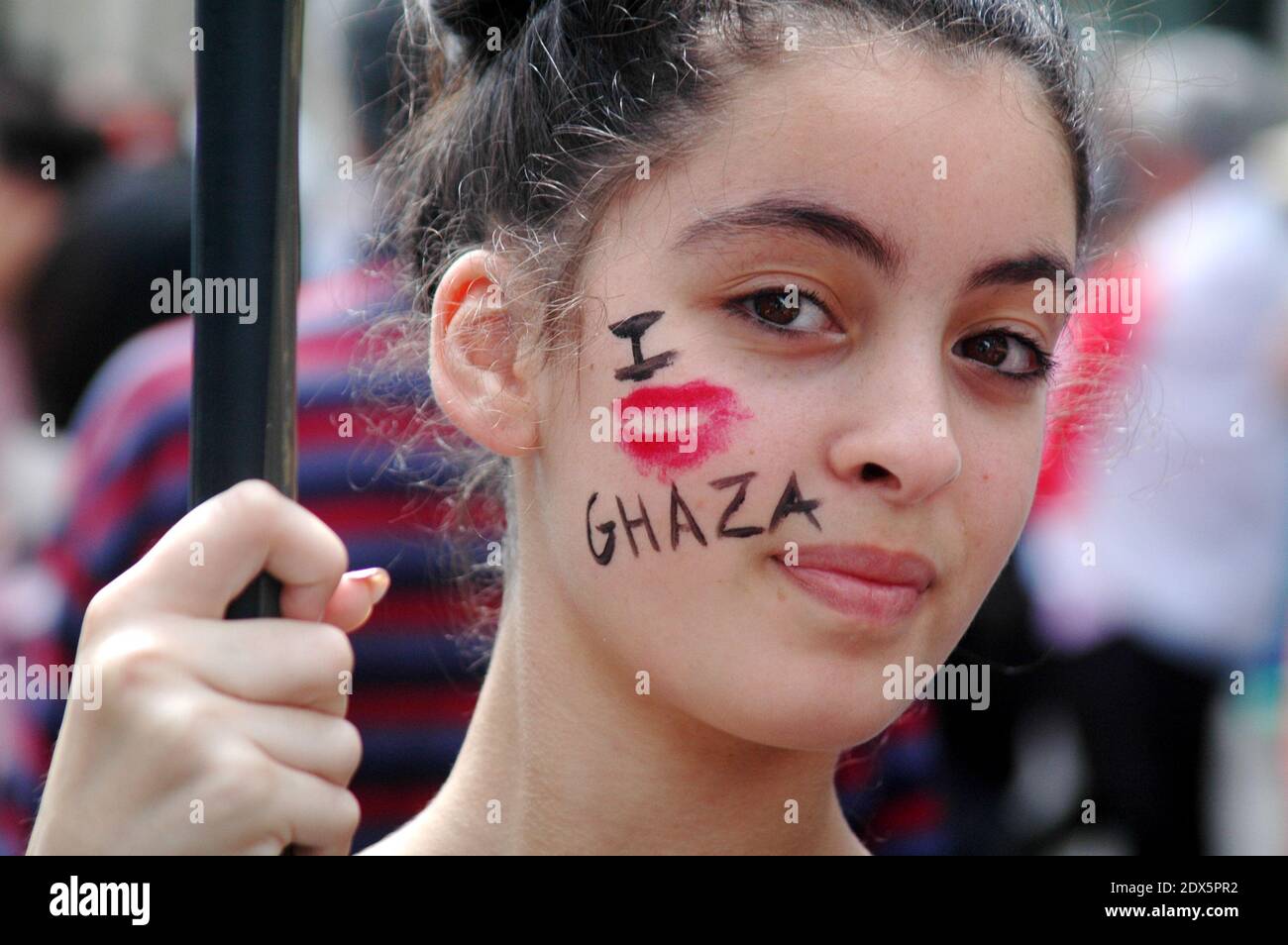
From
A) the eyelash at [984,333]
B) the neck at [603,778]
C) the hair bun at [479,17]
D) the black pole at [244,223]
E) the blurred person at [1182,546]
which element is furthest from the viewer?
the blurred person at [1182,546]

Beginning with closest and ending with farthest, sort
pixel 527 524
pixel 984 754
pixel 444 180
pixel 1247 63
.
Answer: pixel 527 524
pixel 444 180
pixel 984 754
pixel 1247 63

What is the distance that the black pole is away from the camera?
1.64 meters

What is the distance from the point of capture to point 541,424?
2141 millimetres

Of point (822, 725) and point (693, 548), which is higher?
point (693, 548)

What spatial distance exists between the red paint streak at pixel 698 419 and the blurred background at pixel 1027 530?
125 cm

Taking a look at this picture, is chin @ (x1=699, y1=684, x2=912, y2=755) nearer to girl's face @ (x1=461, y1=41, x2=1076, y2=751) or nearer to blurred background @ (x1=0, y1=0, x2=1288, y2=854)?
girl's face @ (x1=461, y1=41, x2=1076, y2=751)

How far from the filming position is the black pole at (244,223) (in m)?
1.64

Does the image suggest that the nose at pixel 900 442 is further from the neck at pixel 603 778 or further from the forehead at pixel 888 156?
the neck at pixel 603 778

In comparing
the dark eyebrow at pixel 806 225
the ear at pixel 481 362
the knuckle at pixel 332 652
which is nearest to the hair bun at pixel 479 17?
the ear at pixel 481 362
